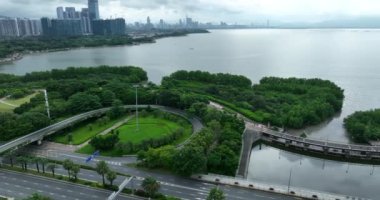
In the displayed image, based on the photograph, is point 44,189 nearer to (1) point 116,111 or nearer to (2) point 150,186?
(2) point 150,186

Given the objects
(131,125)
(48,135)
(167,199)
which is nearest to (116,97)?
(131,125)

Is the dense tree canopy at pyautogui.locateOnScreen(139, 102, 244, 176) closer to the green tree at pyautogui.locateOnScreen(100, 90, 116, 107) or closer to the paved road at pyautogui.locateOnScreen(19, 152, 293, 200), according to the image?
A: the paved road at pyautogui.locateOnScreen(19, 152, 293, 200)

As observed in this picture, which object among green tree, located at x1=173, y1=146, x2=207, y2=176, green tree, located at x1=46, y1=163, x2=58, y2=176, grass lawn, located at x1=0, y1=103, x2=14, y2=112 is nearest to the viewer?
green tree, located at x1=46, y1=163, x2=58, y2=176

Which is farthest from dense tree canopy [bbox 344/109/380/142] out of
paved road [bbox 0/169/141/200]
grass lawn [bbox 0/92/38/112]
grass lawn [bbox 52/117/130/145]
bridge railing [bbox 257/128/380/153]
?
grass lawn [bbox 0/92/38/112]

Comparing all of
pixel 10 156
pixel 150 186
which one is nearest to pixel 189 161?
pixel 150 186

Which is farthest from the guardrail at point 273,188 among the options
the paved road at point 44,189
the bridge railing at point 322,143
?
the bridge railing at point 322,143
